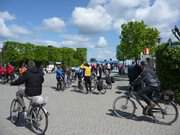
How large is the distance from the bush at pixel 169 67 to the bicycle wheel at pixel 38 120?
682 centimetres

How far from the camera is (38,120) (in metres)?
8.11

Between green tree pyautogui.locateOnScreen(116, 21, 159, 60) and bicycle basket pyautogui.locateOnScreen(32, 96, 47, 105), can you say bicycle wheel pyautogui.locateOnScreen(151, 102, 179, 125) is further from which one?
green tree pyautogui.locateOnScreen(116, 21, 159, 60)

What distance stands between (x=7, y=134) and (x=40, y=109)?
0.93 meters

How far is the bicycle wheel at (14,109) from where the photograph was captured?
30.2 feet

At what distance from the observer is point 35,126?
836 centimetres

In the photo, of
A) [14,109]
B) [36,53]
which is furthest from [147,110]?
[36,53]

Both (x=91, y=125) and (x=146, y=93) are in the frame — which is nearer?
(x=91, y=125)

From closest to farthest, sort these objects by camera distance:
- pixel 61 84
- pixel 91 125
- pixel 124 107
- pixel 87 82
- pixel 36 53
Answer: pixel 91 125, pixel 124 107, pixel 87 82, pixel 61 84, pixel 36 53

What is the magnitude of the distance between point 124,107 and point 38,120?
3062mm

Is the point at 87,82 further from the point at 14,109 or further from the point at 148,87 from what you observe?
the point at 14,109

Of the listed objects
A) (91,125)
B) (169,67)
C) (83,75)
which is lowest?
(91,125)

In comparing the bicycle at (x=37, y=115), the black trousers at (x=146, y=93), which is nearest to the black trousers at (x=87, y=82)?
the black trousers at (x=146, y=93)

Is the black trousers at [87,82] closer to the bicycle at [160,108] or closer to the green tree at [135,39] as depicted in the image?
the bicycle at [160,108]

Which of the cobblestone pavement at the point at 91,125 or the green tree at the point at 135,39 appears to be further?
the green tree at the point at 135,39
